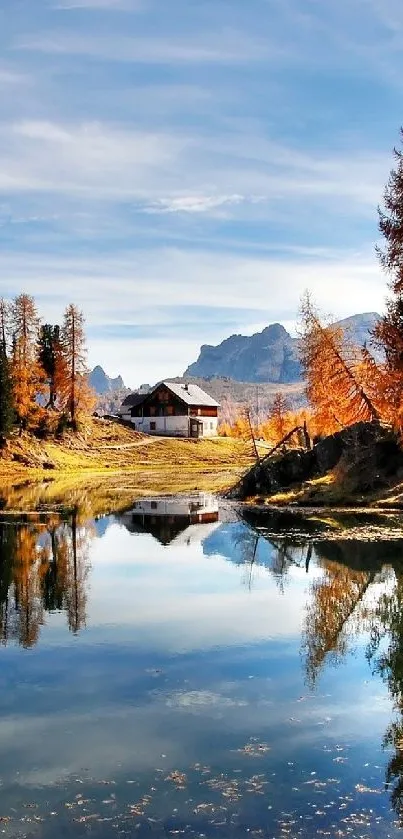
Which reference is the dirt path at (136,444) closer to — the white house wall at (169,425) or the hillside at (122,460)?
the hillside at (122,460)

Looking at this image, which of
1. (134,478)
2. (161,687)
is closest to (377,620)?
(161,687)

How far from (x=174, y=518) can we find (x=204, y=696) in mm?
33225

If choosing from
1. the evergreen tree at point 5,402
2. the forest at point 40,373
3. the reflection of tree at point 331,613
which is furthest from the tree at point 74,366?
the reflection of tree at point 331,613

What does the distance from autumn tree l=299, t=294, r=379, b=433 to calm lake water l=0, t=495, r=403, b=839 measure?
22.9 meters

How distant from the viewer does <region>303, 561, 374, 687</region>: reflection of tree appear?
1900cm

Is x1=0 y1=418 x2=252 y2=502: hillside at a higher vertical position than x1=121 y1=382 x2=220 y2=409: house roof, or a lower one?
lower

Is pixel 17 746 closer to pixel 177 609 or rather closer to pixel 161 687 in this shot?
pixel 161 687

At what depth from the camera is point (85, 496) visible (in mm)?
65688

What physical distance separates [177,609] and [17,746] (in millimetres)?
10574

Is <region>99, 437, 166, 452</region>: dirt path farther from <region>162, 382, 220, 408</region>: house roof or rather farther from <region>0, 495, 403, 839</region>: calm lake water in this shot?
<region>0, 495, 403, 839</region>: calm lake water

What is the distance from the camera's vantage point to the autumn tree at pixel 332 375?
54.4 metres

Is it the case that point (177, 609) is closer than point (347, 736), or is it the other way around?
point (347, 736)

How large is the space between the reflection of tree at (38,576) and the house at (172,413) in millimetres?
94540

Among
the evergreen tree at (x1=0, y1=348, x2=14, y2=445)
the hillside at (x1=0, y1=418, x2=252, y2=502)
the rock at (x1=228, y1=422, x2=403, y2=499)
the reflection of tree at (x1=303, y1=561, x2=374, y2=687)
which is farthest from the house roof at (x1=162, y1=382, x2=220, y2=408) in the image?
the reflection of tree at (x1=303, y1=561, x2=374, y2=687)
